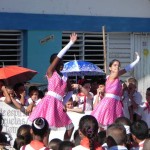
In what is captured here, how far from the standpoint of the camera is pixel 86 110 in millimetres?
10312

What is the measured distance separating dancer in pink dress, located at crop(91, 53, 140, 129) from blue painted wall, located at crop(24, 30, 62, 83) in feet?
15.9

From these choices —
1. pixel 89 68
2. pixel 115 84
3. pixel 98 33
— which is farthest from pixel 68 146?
pixel 98 33

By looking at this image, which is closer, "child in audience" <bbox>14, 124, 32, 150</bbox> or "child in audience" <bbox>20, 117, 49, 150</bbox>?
"child in audience" <bbox>20, 117, 49, 150</bbox>

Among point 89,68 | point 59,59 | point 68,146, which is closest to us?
point 68,146

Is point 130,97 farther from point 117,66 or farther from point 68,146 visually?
point 68,146

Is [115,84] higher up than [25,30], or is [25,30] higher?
[25,30]

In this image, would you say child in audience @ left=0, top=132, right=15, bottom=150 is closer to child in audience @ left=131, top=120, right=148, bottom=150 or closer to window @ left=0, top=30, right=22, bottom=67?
child in audience @ left=131, top=120, right=148, bottom=150

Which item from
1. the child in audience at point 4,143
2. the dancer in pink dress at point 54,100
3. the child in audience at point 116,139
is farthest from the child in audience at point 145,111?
the child in audience at point 4,143

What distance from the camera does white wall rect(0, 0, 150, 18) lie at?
558 inches

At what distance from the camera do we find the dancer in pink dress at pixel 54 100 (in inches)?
347

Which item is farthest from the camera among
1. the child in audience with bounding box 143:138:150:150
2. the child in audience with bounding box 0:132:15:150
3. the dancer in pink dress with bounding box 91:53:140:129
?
the dancer in pink dress with bounding box 91:53:140:129

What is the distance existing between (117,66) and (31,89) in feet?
5.83

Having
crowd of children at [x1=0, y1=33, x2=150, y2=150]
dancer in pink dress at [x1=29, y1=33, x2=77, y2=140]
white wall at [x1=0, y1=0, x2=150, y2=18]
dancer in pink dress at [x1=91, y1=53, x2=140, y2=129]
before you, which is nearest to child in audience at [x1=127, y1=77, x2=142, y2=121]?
crowd of children at [x1=0, y1=33, x2=150, y2=150]

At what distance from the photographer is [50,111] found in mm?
8820
